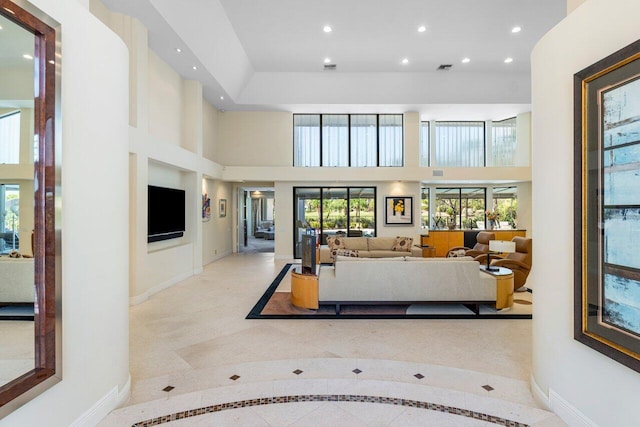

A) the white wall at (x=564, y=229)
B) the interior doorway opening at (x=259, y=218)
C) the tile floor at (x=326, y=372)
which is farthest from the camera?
the interior doorway opening at (x=259, y=218)

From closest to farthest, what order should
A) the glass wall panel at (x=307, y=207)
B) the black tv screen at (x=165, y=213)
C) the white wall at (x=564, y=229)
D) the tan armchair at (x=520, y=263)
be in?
the white wall at (x=564, y=229)
the tan armchair at (x=520, y=263)
the black tv screen at (x=165, y=213)
the glass wall panel at (x=307, y=207)

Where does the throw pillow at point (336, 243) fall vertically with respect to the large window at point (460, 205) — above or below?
below

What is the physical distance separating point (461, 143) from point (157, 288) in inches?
417

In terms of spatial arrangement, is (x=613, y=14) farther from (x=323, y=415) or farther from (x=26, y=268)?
(x=26, y=268)

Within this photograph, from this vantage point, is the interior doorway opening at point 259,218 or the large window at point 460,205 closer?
the large window at point 460,205

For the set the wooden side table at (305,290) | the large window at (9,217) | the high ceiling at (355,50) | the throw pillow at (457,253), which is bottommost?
the wooden side table at (305,290)

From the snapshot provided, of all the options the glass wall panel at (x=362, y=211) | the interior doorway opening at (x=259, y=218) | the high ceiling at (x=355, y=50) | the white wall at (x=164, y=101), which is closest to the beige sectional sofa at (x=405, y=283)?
the white wall at (x=164, y=101)

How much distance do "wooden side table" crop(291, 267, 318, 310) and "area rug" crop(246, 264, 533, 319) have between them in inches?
4.3

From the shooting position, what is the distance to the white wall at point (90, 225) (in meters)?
2.03

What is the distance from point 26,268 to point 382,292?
407 cm

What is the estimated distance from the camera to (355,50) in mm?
7930

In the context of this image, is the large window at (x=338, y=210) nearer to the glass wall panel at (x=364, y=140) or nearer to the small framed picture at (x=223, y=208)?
the glass wall panel at (x=364, y=140)

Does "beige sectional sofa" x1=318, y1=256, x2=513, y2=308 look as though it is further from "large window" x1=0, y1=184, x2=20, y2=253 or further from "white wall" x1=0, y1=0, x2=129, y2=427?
"large window" x1=0, y1=184, x2=20, y2=253

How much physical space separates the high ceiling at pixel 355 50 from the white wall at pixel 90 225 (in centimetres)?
349
